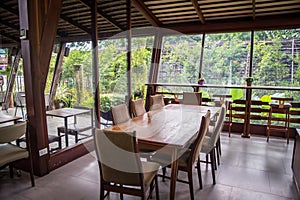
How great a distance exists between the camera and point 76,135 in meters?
3.59

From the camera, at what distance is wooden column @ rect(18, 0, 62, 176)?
8.61 ft

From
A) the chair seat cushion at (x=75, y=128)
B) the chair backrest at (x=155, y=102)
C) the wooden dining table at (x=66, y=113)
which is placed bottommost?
the chair seat cushion at (x=75, y=128)

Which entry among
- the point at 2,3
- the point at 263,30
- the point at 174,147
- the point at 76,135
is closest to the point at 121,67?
the point at 76,135

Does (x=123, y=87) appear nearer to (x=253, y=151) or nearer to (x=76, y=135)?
(x=76, y=135)

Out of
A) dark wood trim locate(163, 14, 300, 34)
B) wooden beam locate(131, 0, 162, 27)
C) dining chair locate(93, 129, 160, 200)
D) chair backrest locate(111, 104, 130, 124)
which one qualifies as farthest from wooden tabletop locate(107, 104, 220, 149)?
wooden beam locate(131, 0, 162, 27)

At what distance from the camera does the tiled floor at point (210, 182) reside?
241cm

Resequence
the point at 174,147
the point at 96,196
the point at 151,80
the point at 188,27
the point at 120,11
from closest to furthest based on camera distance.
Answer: the point at 174,147, the point at 96,196, the point at 120,11, the point at 188,27, the point at 151,80

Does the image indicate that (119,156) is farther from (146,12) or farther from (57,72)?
(146,12)

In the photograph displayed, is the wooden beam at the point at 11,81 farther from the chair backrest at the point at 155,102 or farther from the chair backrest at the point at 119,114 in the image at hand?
the chair backrest at the point at 155,102

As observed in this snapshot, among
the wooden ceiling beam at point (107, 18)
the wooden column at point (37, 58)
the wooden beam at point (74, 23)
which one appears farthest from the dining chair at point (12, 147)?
the wooden ceiling beam at point (107, 18)

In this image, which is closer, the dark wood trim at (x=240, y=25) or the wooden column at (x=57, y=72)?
the wooden column at (x=57, y=72)

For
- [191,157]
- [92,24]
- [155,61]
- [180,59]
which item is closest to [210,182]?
[191,157]

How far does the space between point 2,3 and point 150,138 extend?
271 centimetres

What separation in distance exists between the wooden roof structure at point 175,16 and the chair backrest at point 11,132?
1.24m
